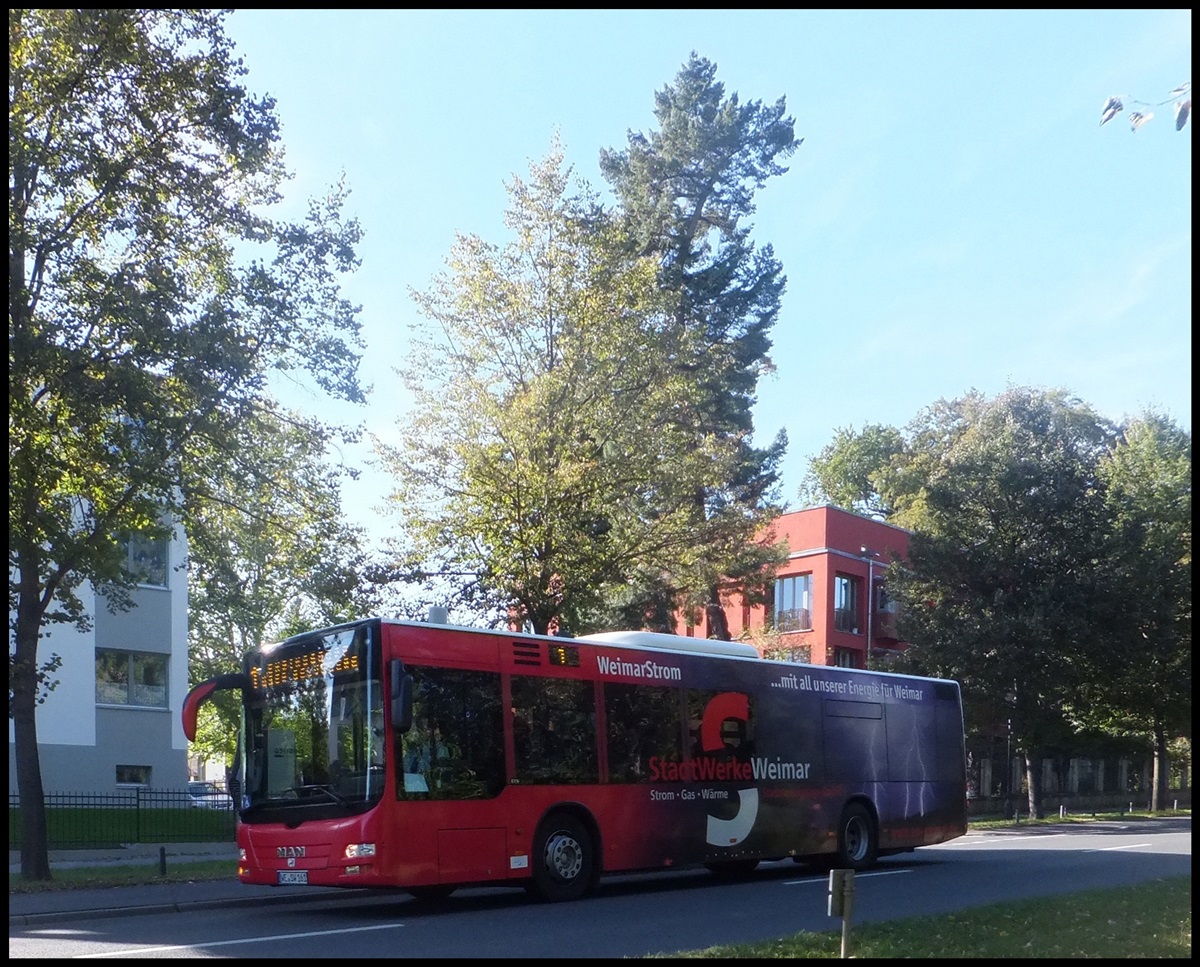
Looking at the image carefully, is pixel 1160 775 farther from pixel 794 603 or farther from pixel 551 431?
pixel 551 431

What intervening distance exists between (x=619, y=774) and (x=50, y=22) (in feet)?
41.6

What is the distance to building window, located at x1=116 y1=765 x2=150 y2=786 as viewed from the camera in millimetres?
37938

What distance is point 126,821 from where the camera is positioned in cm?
2852

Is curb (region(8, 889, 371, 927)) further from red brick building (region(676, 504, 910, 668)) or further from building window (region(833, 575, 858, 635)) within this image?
building window (region(833, 575, 858, 635))

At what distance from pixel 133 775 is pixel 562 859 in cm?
2615

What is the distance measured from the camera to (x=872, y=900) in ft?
50.5

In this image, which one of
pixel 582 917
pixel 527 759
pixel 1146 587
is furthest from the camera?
pixel 1146 587

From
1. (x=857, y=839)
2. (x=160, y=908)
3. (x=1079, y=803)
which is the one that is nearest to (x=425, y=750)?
(x=160, y=908)

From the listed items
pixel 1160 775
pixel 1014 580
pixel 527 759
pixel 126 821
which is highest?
pixel 1014 580

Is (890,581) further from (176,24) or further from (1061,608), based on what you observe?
(176,24)

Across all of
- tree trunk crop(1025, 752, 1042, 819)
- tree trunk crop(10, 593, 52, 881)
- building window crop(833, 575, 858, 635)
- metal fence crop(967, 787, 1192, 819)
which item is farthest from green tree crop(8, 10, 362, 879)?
building window crop(833, 575, 858, 635)

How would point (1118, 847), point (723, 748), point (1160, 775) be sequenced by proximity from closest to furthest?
1. point (723, 748)
2. point (1118, 847)
3. point (1160, 775)

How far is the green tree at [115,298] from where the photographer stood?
1841 cm

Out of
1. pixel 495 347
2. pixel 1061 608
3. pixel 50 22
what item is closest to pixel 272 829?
pixel 50 22
